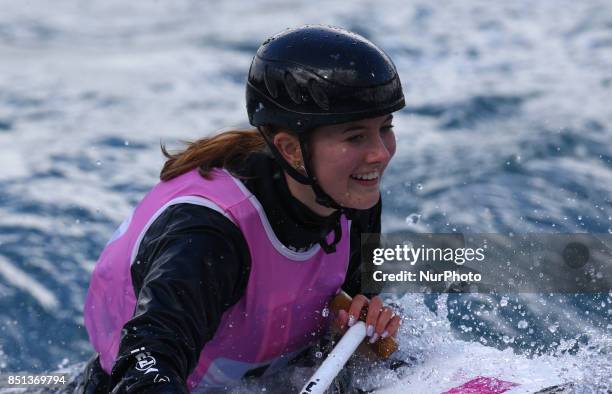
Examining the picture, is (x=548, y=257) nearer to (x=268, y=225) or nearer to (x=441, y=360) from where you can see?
(x=441, y=360)

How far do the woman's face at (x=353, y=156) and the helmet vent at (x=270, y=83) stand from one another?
0.66 ft

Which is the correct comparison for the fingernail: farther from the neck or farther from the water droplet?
the water droplet

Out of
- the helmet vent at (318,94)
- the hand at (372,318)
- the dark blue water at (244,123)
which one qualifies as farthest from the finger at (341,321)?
the dark blue water at (244,123)

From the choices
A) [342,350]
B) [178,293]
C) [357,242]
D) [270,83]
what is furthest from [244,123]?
[178,293]

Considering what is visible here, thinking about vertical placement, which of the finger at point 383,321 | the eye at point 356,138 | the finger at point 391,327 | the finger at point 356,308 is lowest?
the finger at point 391,327

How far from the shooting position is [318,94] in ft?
10.00

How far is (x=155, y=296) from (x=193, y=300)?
0.41 feet

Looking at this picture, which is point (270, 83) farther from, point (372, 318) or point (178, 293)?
point (372, 318)

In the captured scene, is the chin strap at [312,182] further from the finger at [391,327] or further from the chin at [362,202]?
the finger at [391,327]

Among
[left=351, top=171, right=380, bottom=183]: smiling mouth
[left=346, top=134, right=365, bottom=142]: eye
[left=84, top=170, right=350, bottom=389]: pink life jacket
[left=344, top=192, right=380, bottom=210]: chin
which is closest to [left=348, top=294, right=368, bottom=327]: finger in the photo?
[left=84, top=170, right=350, bottom=389]: pink life jacket

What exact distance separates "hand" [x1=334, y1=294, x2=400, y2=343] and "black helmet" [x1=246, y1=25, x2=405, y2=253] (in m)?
0.55

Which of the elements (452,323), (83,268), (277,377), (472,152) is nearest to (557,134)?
(472,152)

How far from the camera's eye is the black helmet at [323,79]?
3.04m

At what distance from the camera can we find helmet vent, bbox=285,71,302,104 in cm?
309
